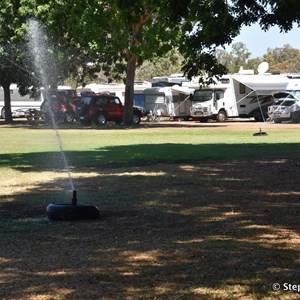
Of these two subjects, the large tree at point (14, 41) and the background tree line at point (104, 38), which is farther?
the large tree at point (14, 41)

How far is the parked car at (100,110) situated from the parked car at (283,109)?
8.31m

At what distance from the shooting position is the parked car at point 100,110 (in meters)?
46.8

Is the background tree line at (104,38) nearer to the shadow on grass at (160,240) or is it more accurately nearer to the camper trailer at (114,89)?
the shadow on grass at (160,240)

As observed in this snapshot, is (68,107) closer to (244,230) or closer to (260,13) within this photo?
(260,13)

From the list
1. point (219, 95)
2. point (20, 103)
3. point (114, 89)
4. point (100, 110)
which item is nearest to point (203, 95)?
point (219, 95)

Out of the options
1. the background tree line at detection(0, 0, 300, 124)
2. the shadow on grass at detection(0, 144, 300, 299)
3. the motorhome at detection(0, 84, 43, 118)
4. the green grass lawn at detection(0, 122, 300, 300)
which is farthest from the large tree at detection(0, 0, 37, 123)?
the shadow on grass at detection(0, 144, 300, 299)

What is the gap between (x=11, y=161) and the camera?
64.8 ft

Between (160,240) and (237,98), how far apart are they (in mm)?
44661

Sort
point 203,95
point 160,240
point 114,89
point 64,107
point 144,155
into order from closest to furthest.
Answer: point 160,240, point 144,155, point 64,107, point 203,95, point 114,89

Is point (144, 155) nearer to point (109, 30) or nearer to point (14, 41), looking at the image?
point (109, 30)

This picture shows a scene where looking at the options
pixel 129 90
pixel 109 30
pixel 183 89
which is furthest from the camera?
pixel 183 89

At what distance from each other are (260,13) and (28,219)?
857 cm

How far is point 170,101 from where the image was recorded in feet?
181

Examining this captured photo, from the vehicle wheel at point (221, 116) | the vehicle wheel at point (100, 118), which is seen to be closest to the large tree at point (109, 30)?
the vehicle wheel at point (100, 118)
